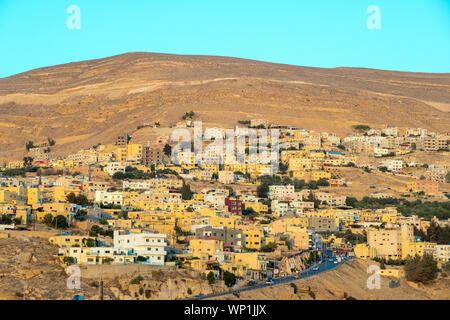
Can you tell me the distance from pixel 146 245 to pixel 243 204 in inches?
951

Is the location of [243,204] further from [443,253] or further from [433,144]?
[433,144]

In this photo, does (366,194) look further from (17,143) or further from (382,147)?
(17,143)

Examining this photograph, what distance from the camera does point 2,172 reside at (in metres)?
86.6

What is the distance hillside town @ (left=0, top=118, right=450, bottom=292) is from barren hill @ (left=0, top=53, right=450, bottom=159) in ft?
44.4

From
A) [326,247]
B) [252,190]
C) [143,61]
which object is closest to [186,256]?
[326,247]

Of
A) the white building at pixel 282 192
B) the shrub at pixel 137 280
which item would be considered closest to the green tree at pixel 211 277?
the shrub at pixel 137 280

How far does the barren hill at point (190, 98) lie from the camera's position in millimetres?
125688

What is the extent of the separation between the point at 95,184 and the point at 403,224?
22776mm

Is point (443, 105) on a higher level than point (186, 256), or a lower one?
higher

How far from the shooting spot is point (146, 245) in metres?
50.0

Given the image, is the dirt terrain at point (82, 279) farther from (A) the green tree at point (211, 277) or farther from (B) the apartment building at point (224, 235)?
(B) the apartment building at point (224, 235)

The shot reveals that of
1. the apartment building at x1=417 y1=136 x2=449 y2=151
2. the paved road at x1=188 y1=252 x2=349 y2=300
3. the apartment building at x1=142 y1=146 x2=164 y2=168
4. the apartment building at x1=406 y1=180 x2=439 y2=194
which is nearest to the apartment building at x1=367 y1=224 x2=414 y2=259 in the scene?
the paved road at x1=188 y1=252 x2=349 y2=300

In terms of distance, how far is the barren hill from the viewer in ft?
412

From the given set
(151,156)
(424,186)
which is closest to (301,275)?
(424,186)
